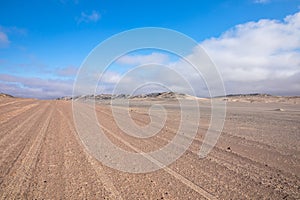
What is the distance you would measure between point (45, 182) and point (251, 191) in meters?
4.19

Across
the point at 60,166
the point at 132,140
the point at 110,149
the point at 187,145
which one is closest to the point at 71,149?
the point at 110,149

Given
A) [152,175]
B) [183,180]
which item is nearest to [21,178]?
[152,175]

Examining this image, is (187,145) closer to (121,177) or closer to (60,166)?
(121,177)

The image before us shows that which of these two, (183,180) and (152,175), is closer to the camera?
(183,180)

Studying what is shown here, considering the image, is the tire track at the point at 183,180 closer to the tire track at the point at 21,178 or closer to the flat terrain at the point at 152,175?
the flat terrain at the point at 152,175

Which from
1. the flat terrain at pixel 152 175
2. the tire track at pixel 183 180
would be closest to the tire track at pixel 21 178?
the flat terrain at pixel 152 175

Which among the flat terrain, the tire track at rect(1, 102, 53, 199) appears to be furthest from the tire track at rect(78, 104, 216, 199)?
the tire track at rect(1, 102, 53, 199)

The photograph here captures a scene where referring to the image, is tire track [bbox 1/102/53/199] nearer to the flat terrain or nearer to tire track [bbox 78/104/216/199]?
the flat terrain

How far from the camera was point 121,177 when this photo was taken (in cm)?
559

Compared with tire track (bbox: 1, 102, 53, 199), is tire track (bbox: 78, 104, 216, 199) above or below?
below

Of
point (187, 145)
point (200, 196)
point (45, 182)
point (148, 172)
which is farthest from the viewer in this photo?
point (187, 145)

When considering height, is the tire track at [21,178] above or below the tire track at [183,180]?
above

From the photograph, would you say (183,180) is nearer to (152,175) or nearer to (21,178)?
(152,175)

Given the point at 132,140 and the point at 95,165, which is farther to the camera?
the point at 132,140
